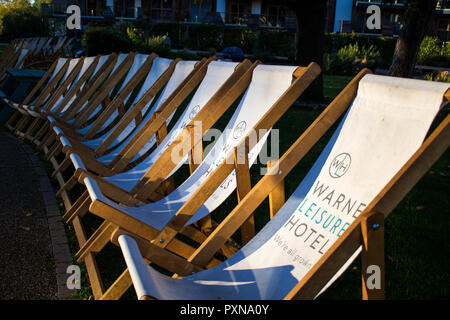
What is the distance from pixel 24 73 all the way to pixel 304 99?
487 cm

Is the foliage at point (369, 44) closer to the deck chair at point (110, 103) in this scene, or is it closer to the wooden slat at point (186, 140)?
the deck chair at point (110, 103)

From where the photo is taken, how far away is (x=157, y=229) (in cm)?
250

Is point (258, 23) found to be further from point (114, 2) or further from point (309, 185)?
point (309, 185)

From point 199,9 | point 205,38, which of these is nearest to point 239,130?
point 205,38

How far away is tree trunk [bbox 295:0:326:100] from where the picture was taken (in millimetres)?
9094

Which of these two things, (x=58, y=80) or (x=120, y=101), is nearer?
(x=120, y=101)

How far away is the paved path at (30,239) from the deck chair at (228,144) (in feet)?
0.74

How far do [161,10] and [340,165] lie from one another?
35728 millimetres

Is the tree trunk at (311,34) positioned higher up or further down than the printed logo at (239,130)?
higher up

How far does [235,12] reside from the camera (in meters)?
37.2

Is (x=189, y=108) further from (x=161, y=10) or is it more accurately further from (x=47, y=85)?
(x=161, y=10)

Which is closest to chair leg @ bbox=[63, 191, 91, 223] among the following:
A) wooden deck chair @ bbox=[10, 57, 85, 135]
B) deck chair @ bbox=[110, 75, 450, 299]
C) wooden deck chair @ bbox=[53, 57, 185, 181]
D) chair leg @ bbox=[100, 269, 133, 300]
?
wooden deck chair @ bbox=[53, 57, 185, 181]

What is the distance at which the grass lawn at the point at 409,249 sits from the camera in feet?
9.18

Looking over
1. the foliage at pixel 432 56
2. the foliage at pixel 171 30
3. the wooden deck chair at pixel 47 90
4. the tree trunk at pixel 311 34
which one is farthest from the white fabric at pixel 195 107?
the foliage at pixel 171 30
